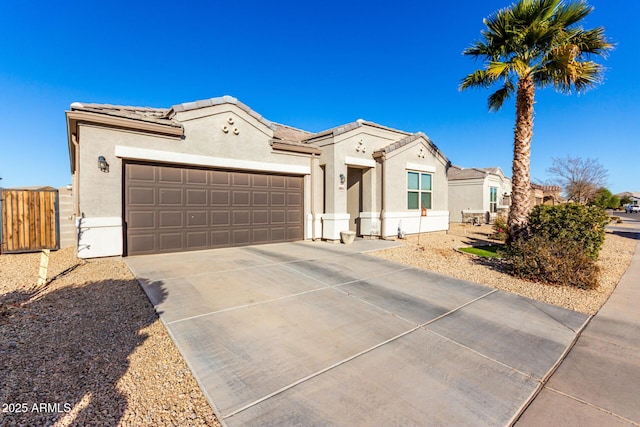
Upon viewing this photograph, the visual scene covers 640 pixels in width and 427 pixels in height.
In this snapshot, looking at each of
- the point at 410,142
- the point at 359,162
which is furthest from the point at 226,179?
the point at 410,142

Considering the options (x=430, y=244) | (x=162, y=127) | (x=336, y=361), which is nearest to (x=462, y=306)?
(x=336, y=361)

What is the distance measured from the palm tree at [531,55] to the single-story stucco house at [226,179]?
450 cm

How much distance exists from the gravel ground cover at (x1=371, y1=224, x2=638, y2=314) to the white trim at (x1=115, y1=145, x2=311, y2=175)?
4.74 meters

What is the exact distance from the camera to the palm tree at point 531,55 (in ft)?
29.8

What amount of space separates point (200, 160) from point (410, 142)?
30.6ft

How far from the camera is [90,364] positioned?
3.13 m

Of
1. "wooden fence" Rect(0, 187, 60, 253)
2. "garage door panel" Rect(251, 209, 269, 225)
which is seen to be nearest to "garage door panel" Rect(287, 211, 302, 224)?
"garage door panel" Rect(251, 209, 269, 225)

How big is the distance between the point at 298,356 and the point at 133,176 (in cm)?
785

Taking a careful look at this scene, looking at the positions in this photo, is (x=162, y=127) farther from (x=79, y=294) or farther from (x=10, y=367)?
(x=10, y=367)

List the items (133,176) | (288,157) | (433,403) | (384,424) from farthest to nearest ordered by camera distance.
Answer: (288,157)
(133,176)
(433,403)
(384,424)

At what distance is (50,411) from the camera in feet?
8.07

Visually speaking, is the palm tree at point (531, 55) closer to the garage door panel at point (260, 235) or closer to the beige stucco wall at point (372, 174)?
the beige stucco wall at point (372, 174)

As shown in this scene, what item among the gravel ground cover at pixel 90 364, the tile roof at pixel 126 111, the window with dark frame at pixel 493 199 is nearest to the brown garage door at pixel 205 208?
the tile roof at pixel 126 111

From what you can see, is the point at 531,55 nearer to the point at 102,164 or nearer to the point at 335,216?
the point at 335,216
